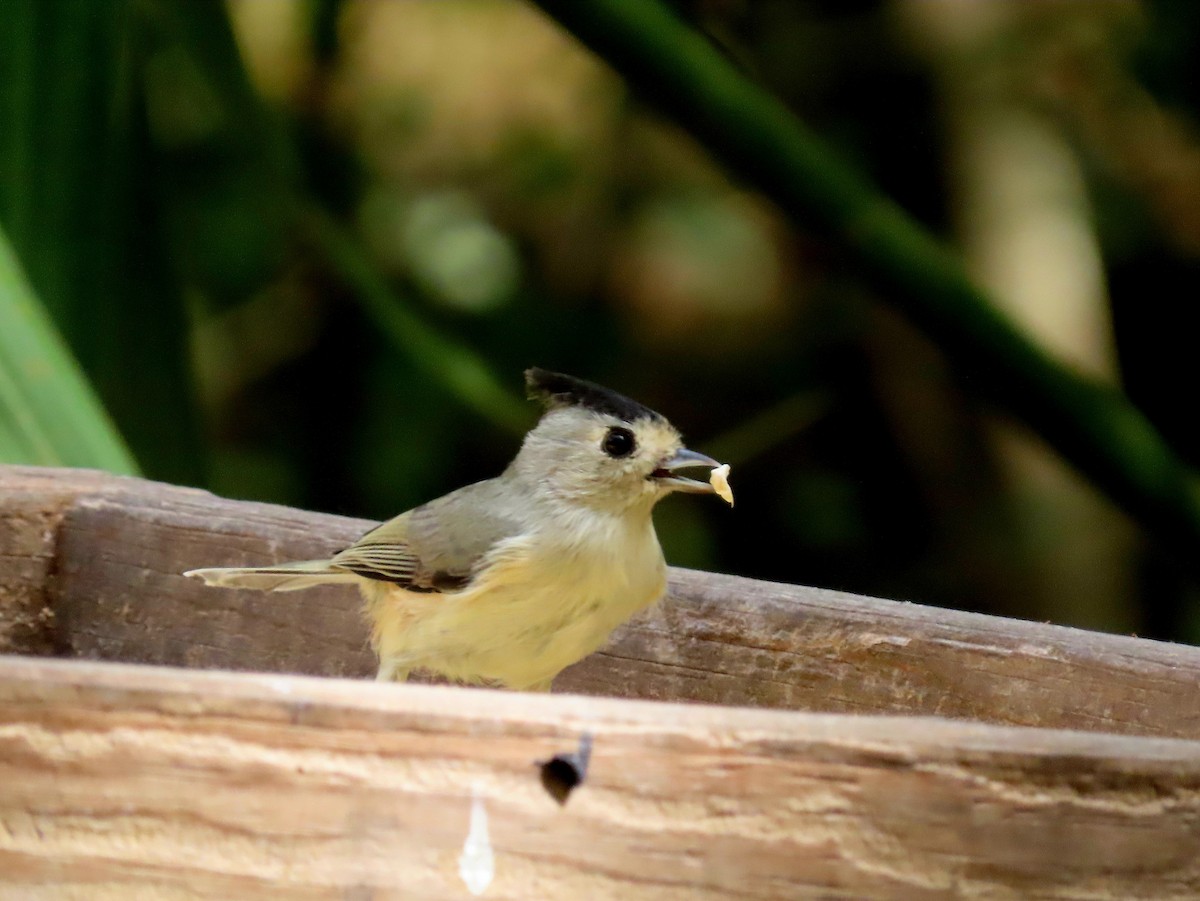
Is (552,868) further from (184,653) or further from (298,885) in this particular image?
(184,653)

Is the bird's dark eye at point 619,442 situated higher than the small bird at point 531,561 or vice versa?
the bird's dark eye at point 619,442

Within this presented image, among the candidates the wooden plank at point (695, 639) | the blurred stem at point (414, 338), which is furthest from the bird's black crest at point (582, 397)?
the blurred stem at point (414, 338)

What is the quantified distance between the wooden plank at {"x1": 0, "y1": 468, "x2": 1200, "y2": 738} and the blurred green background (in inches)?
80.3

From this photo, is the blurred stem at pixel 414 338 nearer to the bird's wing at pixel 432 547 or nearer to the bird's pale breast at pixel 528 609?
the bird's wing at pixel 432 547

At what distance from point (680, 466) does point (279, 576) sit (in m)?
0.66

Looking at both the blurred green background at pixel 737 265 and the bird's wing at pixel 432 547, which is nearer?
the bird's wing at pixel 432 547

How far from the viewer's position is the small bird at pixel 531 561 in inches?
89.6

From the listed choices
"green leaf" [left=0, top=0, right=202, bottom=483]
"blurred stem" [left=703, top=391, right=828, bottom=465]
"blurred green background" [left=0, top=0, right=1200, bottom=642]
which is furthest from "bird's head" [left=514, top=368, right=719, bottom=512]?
"blurred stem" [left=703, top=391, right=828, bottom=465]

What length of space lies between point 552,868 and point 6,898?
0.44 metres

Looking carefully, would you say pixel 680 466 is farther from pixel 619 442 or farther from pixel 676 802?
pixel 676 802

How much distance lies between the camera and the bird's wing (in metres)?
2.38

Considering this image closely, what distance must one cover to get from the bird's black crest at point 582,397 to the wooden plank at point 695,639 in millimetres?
308

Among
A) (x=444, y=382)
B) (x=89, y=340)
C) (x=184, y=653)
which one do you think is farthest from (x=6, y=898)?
(x=444, y=382)

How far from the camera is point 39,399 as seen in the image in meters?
2.29
